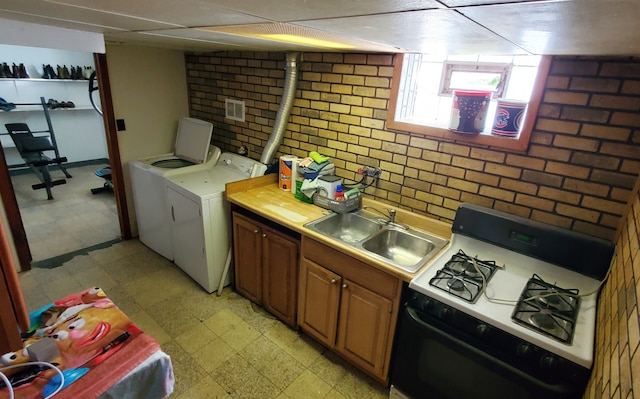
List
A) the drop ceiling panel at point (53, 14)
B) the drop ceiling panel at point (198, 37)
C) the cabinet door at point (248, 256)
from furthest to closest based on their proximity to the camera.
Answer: the cabinet door at point (248, 256) < the drop ceiling panel at point (198, 37) < the drop ceiling panel at point (53, 14)

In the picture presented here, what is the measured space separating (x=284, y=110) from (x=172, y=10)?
5.56 ft

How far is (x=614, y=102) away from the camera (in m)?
1.48

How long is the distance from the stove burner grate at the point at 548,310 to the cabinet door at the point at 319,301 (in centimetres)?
93

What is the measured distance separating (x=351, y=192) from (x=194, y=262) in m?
1.45

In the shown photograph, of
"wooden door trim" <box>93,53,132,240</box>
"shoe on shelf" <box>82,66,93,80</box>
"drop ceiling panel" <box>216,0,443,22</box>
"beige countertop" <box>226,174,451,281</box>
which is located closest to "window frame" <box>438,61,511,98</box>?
"beige countertop" <box>226,174,451,281</box>

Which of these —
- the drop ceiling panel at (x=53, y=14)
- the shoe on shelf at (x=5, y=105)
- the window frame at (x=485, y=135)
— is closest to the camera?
the drop ceiling panel at (x=53, y=14)

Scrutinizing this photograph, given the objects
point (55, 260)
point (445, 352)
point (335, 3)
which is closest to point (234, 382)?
point (445, 352)

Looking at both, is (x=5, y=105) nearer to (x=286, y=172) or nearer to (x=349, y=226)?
(x=286, y=172)

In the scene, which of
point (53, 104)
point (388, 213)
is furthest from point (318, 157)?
point (53, 104)

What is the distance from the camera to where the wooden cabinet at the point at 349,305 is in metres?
1.80

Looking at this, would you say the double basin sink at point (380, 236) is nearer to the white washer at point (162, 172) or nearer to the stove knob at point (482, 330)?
the stove knob at point (482, 330)

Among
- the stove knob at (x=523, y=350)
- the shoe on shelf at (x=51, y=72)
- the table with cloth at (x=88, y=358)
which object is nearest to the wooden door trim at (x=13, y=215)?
the table with cloth at (x=88, y=358)

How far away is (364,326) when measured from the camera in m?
1.93

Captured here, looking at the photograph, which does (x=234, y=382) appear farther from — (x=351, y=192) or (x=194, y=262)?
(x=351, y=192)
